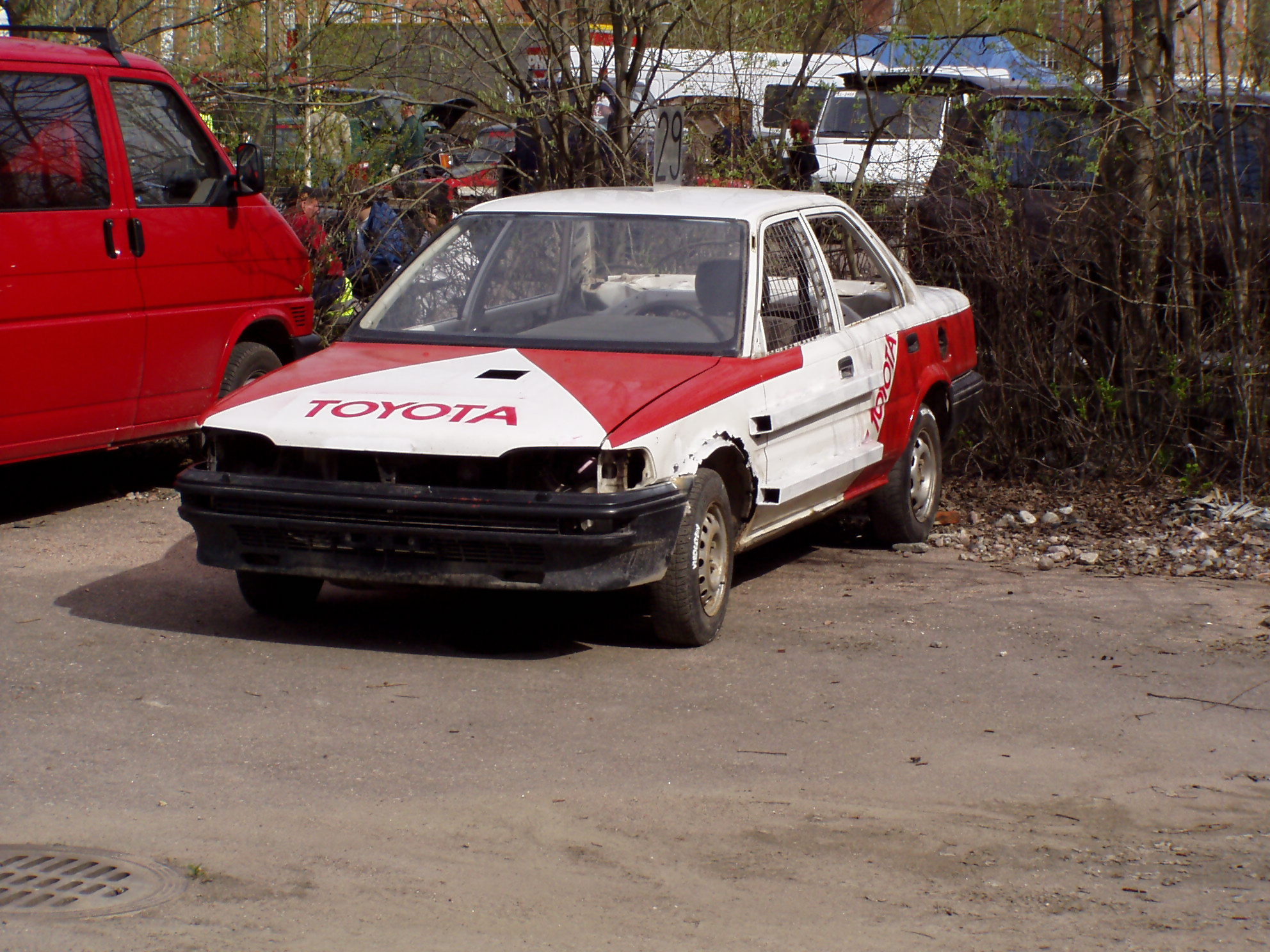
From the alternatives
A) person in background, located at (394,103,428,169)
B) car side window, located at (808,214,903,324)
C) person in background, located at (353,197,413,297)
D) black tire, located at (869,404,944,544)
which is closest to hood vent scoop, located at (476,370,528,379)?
car side window, located at (808,214,903,324)

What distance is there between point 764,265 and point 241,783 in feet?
10.5

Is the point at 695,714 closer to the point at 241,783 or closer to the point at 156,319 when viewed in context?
the point at 241,783

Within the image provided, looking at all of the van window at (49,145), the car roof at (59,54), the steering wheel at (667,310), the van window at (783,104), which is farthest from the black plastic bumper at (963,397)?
the car roof at (59,54)

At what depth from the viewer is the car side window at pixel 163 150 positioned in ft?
26.6

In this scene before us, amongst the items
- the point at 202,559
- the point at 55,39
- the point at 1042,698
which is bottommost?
the point at 1042,698

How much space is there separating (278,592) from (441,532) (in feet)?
3.37

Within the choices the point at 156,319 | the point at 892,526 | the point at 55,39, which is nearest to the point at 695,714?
the point at 892,526

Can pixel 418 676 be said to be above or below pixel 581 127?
below

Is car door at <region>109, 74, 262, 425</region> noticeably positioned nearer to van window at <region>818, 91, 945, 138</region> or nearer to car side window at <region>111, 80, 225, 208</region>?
car side window at <region>111, 80, 225, 208</region>

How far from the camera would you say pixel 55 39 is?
1180 centimetres

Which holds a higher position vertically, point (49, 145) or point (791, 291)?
point (49, 145)

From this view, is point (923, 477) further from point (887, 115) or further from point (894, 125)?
point (887, 115)

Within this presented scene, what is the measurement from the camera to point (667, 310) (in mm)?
6590

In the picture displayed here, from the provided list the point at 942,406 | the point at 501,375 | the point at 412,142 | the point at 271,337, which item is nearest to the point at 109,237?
the point at 271,337
